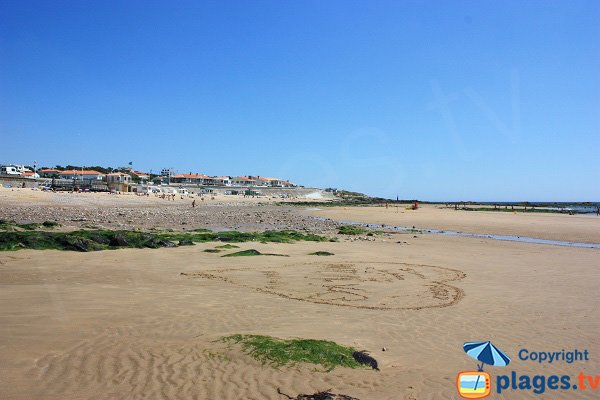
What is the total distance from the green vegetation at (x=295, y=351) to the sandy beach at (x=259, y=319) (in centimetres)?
16

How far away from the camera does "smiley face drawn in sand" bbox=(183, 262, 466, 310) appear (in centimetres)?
969

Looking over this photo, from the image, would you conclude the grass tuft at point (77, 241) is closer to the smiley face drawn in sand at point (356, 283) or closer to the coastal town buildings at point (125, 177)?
the smiley face drawn in sand at point (356, 283)

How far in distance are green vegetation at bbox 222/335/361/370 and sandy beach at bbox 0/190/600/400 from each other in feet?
0.53

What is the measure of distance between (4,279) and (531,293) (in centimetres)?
1315

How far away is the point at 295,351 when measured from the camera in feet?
19.9

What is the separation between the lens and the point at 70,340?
6180mm

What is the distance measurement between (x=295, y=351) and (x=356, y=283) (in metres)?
5.64

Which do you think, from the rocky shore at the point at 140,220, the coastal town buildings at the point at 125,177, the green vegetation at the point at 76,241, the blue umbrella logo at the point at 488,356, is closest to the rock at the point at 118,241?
the green vegetation at the point at 76,241

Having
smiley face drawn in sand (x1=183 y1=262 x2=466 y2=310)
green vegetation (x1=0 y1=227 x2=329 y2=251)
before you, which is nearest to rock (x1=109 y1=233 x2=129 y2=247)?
green vegetation (x1=0 y1=227 x2=329 y2=251)

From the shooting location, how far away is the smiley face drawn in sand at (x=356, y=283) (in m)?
9.69

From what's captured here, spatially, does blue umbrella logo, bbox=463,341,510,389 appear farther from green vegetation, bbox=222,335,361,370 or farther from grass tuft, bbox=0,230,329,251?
grass tuft, bbox=0,230,329,251

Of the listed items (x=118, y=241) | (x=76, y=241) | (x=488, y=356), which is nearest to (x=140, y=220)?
(x=118, y=241)

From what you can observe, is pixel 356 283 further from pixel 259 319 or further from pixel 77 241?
pixel 77 241

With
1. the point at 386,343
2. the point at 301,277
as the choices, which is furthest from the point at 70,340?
the point at 301,277
